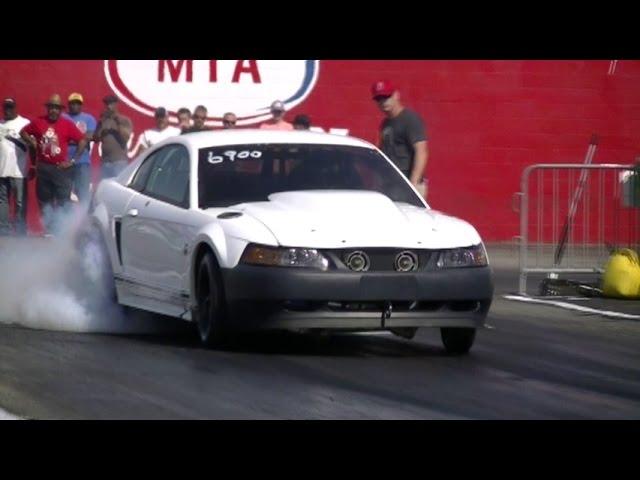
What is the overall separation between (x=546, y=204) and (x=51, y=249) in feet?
27.7

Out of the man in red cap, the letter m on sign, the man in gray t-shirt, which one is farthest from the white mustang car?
the letter m on sign

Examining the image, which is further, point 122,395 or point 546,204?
point 546,204

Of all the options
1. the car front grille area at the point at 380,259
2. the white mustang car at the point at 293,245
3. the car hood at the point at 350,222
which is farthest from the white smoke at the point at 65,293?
the car front grille area at the point at 380,259

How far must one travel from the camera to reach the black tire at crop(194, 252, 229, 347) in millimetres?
10812

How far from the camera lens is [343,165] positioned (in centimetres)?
1204

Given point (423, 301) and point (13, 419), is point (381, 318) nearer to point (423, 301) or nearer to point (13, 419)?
point (423, 301)

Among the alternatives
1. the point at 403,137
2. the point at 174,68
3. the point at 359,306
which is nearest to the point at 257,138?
the point at 359,306

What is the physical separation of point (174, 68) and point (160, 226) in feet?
42.4

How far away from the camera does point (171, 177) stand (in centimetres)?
1209

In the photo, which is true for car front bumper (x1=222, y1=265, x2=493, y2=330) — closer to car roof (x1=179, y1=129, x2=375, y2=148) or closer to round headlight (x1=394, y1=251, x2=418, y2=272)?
round headlight (x1=394, y1=251, x2=418, y2=272)

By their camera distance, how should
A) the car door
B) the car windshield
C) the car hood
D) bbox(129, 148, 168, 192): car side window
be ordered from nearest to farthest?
the car hood → the car door → the car windshield → bbox(129, 148, 168, 192): car side window

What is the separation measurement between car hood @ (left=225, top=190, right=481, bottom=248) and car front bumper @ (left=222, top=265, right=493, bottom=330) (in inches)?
7.5
